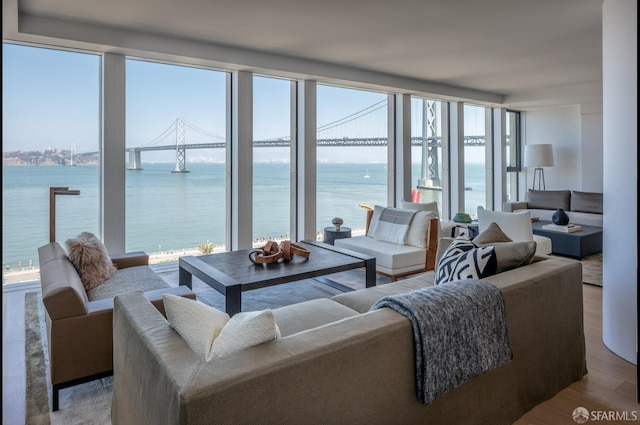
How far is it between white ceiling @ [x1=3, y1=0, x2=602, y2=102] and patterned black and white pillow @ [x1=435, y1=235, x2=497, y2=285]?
224 cm

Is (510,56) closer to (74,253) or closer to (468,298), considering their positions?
(468,298)

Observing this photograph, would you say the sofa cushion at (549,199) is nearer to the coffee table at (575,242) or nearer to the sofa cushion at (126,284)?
the coffee table at (575,242)

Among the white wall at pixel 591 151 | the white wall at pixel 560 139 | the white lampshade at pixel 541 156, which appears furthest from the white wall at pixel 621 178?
the white wall at pixel 560 139

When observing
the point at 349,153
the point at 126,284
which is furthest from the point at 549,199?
the point at 126,284

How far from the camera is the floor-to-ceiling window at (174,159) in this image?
15.6ft

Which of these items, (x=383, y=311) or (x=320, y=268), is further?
(x=320, y=268)

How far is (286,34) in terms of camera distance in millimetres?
4359

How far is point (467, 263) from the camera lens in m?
2.27

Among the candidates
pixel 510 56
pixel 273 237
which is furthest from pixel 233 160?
pixel 510 56

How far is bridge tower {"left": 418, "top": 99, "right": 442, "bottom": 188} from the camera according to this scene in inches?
290

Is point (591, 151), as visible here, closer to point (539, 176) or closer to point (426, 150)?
point (539, 176)

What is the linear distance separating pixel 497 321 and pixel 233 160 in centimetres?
407

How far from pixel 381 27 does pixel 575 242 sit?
11.8ft

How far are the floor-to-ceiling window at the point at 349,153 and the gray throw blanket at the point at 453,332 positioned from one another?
420 cm
